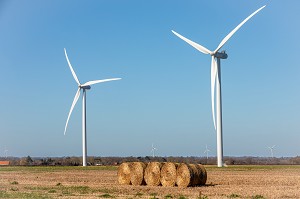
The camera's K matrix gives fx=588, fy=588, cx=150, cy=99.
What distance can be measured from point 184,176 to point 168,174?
1.40m

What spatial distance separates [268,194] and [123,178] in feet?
41.7

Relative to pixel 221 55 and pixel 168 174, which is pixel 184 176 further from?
pixel 221 55

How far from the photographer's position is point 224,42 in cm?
6606

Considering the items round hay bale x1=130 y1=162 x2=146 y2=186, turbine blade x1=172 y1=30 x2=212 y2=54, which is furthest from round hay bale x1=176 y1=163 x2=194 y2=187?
turbine blade x1=172 y1=30 x2=212 y2=54

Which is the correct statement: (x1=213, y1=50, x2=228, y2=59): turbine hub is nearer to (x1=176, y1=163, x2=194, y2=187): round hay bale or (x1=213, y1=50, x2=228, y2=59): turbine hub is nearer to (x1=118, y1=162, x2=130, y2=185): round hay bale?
(x1=118, y1=162, x2=130, y2=185): round hay bale

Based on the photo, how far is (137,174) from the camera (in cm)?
3750

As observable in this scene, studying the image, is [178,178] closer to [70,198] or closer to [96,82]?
[70,198]

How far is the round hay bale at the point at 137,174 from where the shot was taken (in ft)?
122

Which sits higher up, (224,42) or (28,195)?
(224,42)

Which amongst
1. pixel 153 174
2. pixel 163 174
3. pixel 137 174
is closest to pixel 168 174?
pixel 163 174

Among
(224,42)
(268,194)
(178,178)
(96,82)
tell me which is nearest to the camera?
(268,194)

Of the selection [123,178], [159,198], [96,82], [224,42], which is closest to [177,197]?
[159,198]

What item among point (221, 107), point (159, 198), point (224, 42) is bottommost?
point (159, 198)

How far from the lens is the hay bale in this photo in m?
36.2
